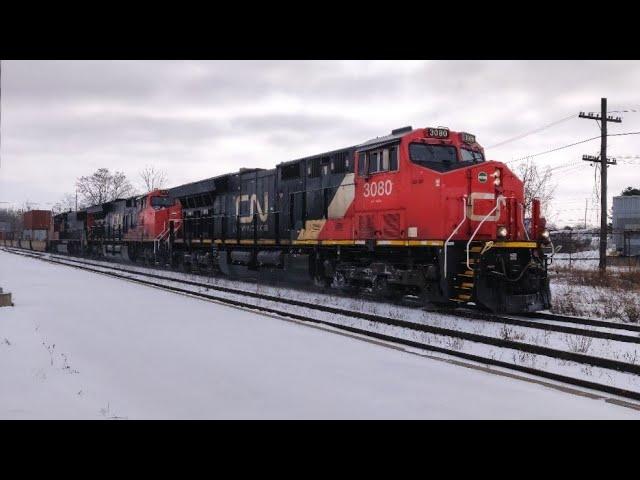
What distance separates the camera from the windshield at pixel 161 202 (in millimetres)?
29953

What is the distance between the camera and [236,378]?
6754 millimetres

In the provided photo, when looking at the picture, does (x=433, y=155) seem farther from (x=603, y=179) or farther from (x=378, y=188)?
(x=603, y=179)

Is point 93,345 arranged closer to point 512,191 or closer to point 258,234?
point 512,191

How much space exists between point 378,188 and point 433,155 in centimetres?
163

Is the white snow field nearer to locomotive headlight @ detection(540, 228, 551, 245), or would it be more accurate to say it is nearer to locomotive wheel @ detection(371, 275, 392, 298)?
locomotive wheel @ detection(371, 275, 392, 298)

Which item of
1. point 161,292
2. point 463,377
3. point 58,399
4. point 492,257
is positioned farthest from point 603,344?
point 161,292

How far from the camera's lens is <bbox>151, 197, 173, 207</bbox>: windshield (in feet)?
98.3

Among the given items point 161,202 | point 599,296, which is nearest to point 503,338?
point 599,296

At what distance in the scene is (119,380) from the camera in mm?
6680

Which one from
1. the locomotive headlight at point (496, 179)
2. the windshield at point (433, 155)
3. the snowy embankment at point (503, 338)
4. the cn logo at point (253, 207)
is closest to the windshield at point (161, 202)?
the cn logo at point (253, 207)

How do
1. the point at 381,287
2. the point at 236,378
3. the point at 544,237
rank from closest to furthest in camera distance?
the point at 236,378
the point at 544,237
the point at 381,287

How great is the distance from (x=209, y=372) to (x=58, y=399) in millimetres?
1811

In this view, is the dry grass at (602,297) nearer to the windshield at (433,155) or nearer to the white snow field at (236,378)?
→ the windshield at (433,155)

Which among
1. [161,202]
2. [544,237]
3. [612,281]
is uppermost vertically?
[161,202]
